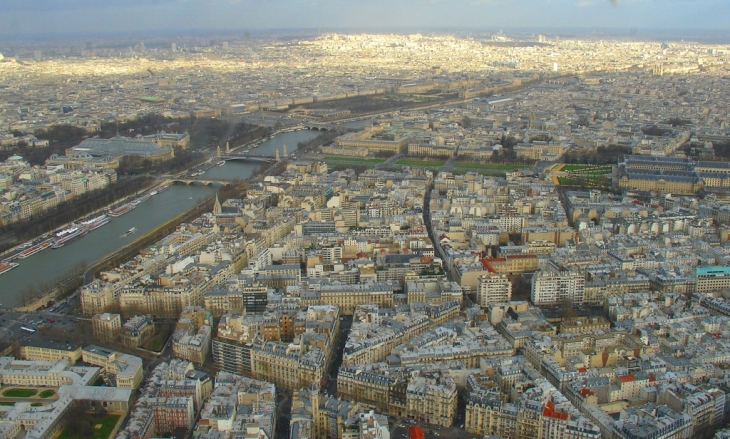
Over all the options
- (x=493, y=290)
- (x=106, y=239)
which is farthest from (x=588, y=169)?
(x=106, y=239)

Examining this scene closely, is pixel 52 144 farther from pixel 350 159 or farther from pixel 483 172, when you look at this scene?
pixel 483 172

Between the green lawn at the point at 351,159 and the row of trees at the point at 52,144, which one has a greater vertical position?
the row of trees at the point at 52,144

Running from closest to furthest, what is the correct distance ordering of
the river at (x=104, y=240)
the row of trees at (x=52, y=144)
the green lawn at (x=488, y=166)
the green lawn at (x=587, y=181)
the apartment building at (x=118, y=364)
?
the apartment building at (x=118, y=364)
the river at (x=104, y=240)
the green lawn at (x=587, y=181)
the green lawn at (x=488, y=166)
the row of trees at (x=52, y=144)

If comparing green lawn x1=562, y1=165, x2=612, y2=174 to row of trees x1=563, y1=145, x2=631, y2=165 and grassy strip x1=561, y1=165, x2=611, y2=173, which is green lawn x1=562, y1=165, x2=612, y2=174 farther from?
row of trees x1=563, y1=145, x2=631, y2=165

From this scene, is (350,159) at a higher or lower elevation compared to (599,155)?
lower

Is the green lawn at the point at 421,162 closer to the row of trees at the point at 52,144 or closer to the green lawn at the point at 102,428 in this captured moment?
the row of trees at the point at 52,144

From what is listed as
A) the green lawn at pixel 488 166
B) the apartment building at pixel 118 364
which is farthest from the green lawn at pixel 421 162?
the apartment building at pixel 118 364

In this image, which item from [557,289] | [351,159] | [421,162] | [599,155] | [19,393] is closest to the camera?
[19,393]
